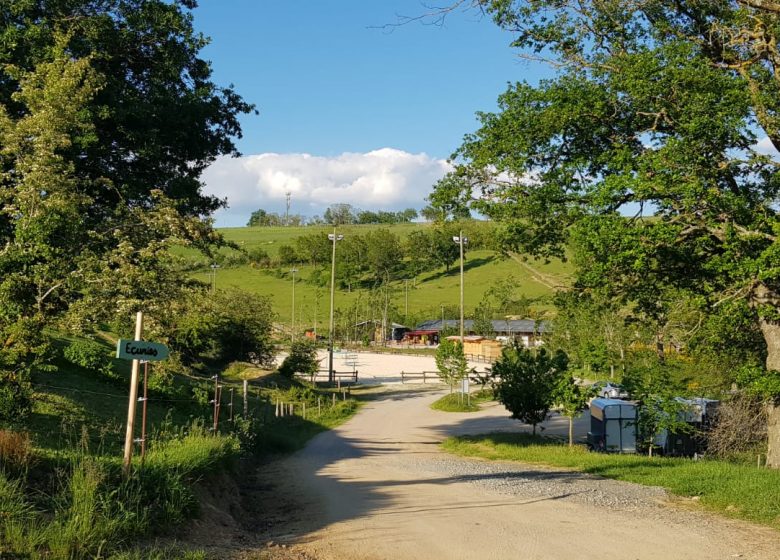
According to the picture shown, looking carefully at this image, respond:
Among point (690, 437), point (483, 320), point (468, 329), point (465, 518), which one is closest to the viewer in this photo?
point (465, 518)

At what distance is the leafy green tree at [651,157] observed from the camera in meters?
14.3

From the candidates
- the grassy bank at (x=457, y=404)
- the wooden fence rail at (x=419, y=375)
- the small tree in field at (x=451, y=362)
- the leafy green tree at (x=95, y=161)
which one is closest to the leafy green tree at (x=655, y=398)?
the leafy green tree at (x=95, y=161)

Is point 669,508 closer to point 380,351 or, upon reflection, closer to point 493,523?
point 493,523

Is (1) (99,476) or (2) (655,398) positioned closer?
(1) (99,476)

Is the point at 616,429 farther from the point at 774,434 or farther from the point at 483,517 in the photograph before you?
the point at 483,517

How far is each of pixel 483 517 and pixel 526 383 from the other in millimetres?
14640

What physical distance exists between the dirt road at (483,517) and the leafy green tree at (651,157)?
492cm

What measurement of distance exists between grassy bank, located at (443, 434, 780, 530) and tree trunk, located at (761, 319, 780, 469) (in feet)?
3.51

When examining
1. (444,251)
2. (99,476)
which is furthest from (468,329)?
(99,476)

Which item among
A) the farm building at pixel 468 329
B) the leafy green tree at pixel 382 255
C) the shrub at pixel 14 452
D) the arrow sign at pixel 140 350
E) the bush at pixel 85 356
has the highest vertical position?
the leafy green tree at pixel 382 255

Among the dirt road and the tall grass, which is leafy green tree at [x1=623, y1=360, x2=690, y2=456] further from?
the tall grass

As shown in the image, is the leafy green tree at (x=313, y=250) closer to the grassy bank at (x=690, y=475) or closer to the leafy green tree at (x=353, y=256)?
the leafy green tree at (x=353, y=256)

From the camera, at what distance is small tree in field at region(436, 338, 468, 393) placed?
138 ft

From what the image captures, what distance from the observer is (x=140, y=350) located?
771cm
